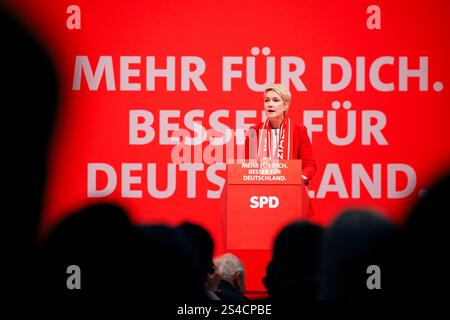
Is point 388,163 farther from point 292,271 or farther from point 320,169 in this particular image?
point 292,271

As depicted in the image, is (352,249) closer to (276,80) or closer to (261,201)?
(261,201)

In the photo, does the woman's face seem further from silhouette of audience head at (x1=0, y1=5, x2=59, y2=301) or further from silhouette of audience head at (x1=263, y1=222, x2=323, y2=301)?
silhouette of audience head at (x1=0, y1=5, x2=59, y2=301)

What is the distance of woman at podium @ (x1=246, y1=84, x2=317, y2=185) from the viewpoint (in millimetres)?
4992

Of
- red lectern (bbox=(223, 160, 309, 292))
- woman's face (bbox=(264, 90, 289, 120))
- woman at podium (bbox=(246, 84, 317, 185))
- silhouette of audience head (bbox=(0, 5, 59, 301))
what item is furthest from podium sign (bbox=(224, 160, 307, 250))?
silhouette of audience head (bbox=(0, 5, 59, 301))

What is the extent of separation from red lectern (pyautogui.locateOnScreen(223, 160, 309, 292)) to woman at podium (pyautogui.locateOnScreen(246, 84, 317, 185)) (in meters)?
0.45

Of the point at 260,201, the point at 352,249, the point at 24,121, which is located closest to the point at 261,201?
the point at 260,201

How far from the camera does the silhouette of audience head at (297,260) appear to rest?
170 cm

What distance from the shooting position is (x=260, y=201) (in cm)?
457

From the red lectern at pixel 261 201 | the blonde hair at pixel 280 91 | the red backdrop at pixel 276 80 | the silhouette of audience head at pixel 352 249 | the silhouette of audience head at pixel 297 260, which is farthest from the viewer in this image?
the red backdrop at pixel 276 80

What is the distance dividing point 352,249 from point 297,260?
0.71m

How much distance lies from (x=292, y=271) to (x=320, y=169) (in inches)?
186

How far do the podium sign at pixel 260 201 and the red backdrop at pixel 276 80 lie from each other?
6.22ft

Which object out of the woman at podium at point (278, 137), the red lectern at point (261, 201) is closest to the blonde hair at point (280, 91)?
the woman at podium at point (278, 137)

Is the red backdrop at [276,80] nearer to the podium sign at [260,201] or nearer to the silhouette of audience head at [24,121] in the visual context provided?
the podium sign at [260,201]
